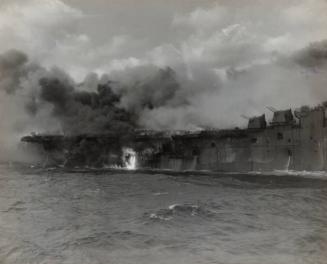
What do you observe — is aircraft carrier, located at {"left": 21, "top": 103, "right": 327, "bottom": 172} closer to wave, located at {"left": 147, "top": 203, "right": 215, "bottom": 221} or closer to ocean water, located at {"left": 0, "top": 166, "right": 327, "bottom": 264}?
ocean water, located at {"left": 0, "top": 166, "right": 327, "bottom": 264}

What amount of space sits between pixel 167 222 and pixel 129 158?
3389 cm

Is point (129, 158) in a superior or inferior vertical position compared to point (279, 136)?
inferior

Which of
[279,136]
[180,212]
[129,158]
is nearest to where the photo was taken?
[180,212]

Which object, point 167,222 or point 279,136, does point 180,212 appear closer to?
point 167,222

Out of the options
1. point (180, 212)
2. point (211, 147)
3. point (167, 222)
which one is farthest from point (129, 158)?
point (167, 222)

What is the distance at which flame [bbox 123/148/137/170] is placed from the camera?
55.6 metres

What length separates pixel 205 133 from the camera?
4959 centimetres

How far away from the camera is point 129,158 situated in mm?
56062

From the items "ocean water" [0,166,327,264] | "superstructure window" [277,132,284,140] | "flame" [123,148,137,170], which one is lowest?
"ocean water" [0,166,327,264]

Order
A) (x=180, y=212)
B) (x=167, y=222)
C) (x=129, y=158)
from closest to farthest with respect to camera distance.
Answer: (x=167, y=222) < (x=180, y=212) < (x=129, y=158)

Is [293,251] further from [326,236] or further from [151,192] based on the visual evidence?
[151,192]

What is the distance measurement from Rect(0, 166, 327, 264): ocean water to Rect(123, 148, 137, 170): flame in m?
17.4

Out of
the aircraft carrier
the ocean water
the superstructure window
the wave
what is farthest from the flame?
the wave

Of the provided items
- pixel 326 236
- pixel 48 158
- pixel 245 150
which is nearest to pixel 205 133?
pixel 245 150
